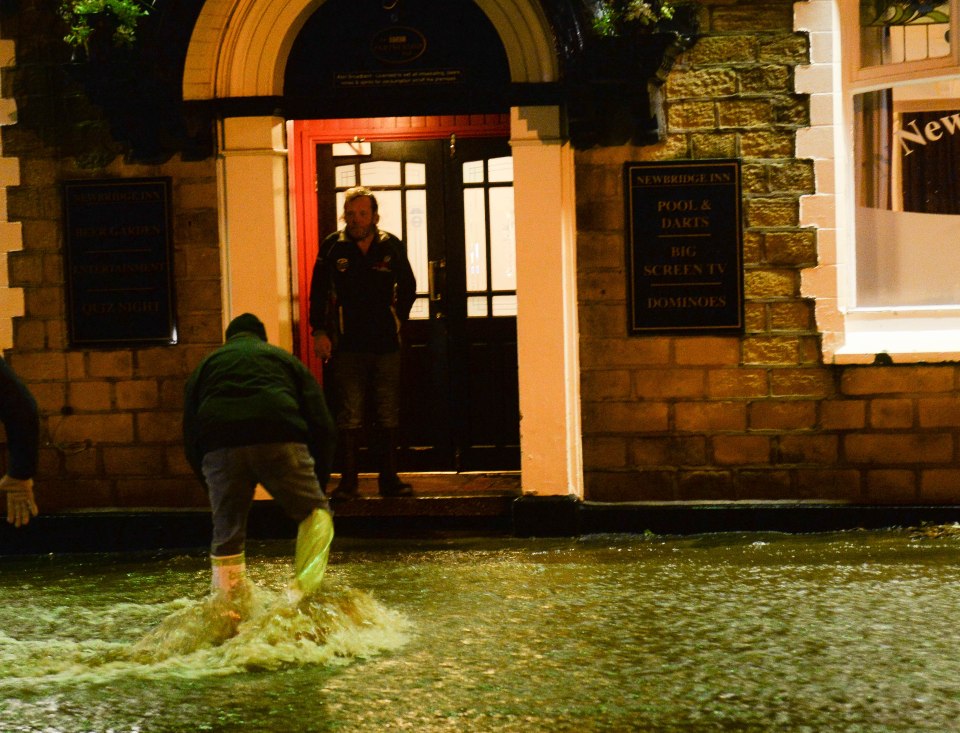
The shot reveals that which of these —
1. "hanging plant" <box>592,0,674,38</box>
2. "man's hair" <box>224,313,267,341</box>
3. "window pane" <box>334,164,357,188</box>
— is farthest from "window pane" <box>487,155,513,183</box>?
"man's hair" <box>224,313,267,341</box>

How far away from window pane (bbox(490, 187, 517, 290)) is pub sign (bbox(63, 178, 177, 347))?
2.39m

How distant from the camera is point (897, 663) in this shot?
226 inches

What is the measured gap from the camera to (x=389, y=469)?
945 centimetres

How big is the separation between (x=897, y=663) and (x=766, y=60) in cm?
449

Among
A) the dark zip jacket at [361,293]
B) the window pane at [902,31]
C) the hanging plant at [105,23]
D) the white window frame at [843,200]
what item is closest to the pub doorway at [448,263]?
the dark zip jacket at [361,293]

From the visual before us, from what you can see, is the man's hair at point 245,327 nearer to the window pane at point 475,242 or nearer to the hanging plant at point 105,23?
the hanging plant at point 105,23

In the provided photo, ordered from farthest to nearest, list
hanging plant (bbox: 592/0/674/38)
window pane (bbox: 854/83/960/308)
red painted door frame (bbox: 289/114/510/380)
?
1. red painted door frame (bbox: 289/114/510/380)
2. window pane (bbox: 854/83/960/308)
3. hanging plant (bbox: 592/0/674/38)

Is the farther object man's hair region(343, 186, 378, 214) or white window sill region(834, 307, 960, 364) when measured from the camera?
man's hair region(343, 186, 378, 214)

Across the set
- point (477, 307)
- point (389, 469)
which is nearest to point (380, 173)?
point (477, 307)

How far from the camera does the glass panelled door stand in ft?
33.6

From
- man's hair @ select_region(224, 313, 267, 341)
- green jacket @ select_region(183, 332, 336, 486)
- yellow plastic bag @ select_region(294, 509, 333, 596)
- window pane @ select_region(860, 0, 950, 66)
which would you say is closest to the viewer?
green jacket @ select_region(183, 332, 336, 486)

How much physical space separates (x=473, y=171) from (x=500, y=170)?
0.66 feet

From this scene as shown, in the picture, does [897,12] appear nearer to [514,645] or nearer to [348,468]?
[348,468]

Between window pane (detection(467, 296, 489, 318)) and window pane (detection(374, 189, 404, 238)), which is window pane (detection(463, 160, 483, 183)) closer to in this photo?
window pane (detection(374, 189, 404, 238))
